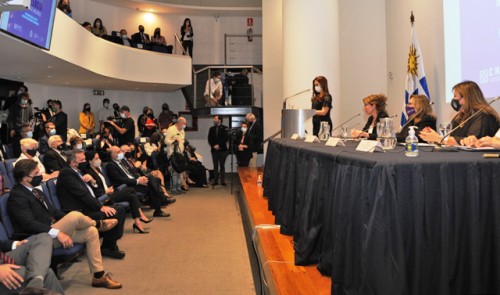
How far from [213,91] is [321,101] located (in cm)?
705

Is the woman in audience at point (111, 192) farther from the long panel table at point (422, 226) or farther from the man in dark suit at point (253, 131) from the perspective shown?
the man in dark suit at point (253, 131)

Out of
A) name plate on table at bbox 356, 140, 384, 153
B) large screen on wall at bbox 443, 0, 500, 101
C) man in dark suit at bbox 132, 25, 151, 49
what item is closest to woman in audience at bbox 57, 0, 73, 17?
man in dark suit at bbox 132, 25, 151, 49

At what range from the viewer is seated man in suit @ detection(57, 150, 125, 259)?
3979mm

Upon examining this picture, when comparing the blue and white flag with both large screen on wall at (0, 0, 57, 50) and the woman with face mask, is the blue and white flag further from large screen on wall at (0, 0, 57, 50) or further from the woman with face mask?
the woman with face mask

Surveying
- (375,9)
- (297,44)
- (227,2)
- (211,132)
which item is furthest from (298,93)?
(227,2)

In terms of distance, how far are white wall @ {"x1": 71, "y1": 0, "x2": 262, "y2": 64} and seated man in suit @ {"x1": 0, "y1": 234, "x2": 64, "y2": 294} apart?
1196cm

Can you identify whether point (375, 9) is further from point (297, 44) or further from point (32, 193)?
point (32, 193)

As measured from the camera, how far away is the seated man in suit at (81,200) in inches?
157

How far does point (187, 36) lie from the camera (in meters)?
14.1

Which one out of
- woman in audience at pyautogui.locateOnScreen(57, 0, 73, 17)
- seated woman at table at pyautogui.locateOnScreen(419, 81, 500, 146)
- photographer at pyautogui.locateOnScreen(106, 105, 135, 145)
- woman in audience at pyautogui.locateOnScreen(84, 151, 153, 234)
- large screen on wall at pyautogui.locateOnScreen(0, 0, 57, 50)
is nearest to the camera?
seated woman at table at pyautogui.locateOnScreen(419, 81, 500, 146)

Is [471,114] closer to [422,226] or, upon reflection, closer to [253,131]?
[422,226]

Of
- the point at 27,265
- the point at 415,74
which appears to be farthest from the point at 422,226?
the point at 415,74

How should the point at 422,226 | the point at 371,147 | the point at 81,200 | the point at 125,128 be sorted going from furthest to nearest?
1. the point at 125,128
2. the point at 81,200
3. the point at 371,147
4. the point at 422,226

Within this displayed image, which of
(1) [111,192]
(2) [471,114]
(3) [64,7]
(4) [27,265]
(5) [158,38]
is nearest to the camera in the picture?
(4) [27,265]
